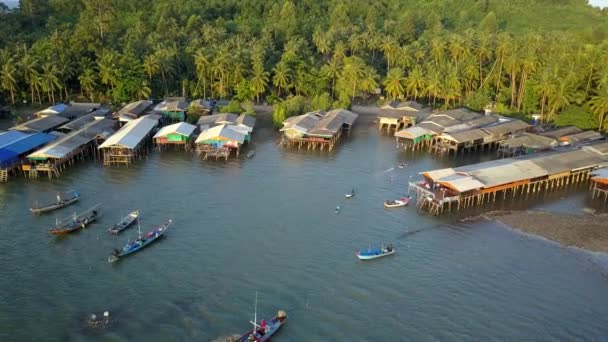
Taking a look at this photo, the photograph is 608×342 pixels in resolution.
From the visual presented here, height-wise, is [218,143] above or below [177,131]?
below

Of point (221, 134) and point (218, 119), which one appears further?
point (218, 119)

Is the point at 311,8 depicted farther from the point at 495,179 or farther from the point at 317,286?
the point at 317,286

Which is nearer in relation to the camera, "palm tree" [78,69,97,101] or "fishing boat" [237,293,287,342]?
"fishing boat" [237,293,287,342]

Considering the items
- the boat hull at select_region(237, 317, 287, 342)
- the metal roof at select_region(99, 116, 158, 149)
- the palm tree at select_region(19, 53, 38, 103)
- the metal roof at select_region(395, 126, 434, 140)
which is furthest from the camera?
the palm tree at select_region(19, 53, 38, 103)

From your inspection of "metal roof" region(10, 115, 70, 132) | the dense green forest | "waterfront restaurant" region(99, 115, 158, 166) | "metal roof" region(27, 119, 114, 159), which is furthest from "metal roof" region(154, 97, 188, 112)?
"metal roof" region(10, 115, 70, 132)

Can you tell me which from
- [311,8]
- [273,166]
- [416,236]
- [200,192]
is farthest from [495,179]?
[311,8]

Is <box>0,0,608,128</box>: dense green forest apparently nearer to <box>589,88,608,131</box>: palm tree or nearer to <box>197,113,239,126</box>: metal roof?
<box>589,88,608,131</box>: palm tree

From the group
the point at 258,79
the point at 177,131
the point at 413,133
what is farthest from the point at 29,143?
the point at 413,133

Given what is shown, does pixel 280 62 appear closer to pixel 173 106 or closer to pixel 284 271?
pixel 173 106
